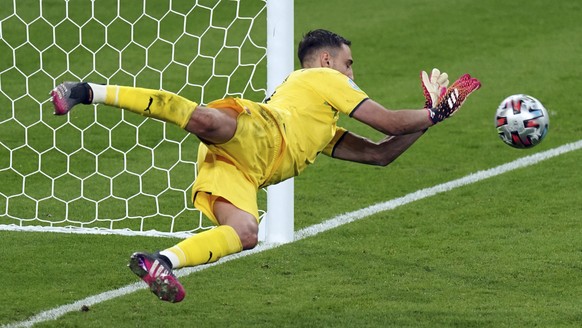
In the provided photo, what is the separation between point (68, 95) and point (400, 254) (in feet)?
8.82

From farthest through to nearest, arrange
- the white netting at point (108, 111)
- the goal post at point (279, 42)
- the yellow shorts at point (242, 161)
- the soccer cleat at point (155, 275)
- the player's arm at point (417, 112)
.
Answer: the white netting at point (108, 111) < the goal post at point (279, 42) < the player's arm at point (417, 112) < the yellow shorts at point (242, 161) < the soccer cleat at point (155, 275)

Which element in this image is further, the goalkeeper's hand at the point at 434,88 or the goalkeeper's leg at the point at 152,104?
the goalkeeper's hand at the point at 434,88

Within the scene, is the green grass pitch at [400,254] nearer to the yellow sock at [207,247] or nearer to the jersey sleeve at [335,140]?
the yellow sock at [207,247]

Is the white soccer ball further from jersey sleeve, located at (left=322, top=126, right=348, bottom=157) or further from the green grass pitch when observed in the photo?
jersey sleeve, located at (left=322, top=126, right=348, bottom=157)

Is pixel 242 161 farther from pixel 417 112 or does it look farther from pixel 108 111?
pixel 108 111

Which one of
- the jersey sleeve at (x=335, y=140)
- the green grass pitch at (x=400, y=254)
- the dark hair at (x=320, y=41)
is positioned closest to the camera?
the green grass pitch at (x=400, y=254)

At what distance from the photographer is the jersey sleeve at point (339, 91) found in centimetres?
622

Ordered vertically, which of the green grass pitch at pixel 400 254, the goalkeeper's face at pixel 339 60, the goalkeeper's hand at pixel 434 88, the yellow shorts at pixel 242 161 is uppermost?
the goalkeeper's face at pixel 339 60

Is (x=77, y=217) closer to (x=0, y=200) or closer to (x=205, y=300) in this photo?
(x=0, y=200)

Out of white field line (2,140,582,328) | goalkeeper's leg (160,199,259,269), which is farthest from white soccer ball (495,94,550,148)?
goalkeeper's leg (160,199,259,269)

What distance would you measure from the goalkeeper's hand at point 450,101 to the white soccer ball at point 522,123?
552 millimetres

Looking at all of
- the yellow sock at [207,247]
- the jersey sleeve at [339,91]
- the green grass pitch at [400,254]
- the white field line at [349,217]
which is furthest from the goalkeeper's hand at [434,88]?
the white field line at [349,217]

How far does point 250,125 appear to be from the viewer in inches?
236

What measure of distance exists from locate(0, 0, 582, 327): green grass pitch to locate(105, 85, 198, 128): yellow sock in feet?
3.49
